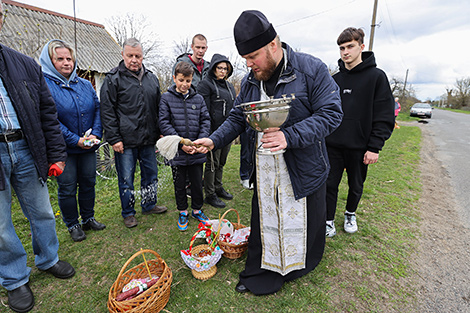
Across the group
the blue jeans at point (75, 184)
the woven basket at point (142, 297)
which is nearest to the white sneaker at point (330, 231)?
the woven basket at point (142, 297)

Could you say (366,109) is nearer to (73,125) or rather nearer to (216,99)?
(216,99)

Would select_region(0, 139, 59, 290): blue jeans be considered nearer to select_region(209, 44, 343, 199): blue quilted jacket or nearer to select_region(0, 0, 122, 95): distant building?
select_region(209, 44, 343, 199): blue quilted jacket

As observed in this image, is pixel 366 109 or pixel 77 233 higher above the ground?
pixel 366 109

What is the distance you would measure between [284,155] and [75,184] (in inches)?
98.1

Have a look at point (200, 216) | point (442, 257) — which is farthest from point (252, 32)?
point (442, 257)

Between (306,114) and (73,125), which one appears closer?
(306,114)

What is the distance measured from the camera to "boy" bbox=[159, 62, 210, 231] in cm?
316

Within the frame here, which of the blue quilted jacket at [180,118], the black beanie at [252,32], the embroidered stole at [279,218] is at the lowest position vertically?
the embroidered stole at [279,218]

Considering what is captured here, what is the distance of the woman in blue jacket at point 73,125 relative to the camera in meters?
2.63

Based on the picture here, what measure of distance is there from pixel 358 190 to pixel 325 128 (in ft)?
5.67

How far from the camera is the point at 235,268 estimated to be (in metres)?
2.58

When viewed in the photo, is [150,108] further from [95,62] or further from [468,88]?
[468,88]

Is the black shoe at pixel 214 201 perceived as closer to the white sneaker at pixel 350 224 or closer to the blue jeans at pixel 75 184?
the blue jeans at pixel 75 184

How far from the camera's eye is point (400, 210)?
13.0 feet
